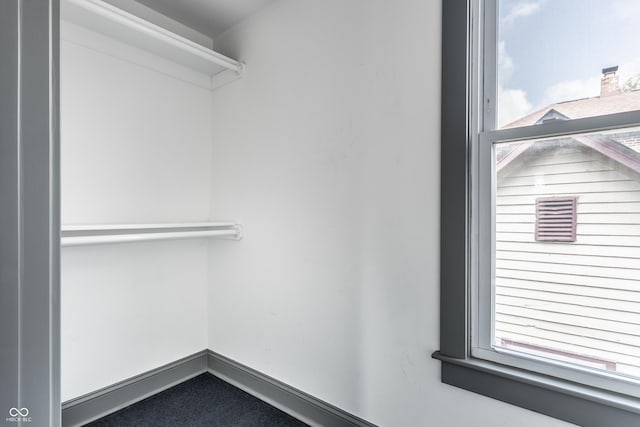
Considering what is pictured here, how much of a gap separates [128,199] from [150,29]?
859 mm

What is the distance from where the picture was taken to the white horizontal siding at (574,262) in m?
0.98

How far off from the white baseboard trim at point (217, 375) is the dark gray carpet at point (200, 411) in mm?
37

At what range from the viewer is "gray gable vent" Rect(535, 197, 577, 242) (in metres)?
1.06

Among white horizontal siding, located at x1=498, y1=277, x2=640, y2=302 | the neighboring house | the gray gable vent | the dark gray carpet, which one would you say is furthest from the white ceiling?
the dark gray carpet

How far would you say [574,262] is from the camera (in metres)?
1.05

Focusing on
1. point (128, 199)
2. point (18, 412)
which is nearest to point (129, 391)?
point (128, 199)

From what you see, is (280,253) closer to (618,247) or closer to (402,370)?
(402,370)

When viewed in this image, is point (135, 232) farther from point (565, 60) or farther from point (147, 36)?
point (565, 60)

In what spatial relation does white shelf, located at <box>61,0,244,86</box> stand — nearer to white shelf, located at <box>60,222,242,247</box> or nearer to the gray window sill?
white shelf, located at <box>60,222,242,247</box>

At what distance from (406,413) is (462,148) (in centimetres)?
106

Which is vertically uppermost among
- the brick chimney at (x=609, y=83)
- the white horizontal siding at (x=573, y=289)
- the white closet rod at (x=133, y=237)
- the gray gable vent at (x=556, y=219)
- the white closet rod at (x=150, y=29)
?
the white closet rod at (x=150, y=29)

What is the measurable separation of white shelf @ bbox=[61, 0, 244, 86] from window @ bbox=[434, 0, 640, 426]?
4.11 feet

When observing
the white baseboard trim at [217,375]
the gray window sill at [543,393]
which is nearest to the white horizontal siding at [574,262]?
the gray window sill at [543,393]

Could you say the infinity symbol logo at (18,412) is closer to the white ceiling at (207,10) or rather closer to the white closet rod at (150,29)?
the white closet rod at (150,29)
